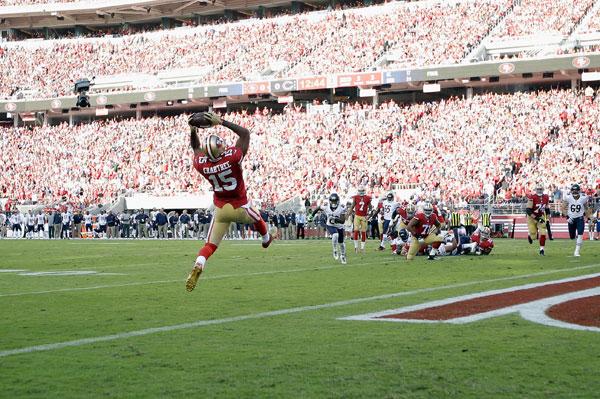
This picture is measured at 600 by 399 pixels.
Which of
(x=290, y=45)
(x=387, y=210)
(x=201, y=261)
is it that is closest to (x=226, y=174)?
(x=201, y=261)

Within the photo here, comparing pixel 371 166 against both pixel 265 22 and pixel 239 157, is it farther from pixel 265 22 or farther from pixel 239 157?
pixel 239 157

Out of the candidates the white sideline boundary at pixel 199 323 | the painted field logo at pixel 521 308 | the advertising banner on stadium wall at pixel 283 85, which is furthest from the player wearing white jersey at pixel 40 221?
the painted field logo at pixel 521 308

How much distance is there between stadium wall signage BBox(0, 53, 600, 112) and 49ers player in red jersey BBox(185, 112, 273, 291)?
109ft

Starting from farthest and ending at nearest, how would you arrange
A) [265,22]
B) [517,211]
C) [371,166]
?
[265,22]
[371,166]
[517,211]

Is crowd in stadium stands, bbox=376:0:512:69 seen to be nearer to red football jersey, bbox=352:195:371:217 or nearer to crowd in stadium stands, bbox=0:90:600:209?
crowd in stadium stands, bbox=0:90:600:209

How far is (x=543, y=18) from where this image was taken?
47.5m

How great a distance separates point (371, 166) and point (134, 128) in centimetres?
1961

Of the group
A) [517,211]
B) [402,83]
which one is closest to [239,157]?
[517,211]

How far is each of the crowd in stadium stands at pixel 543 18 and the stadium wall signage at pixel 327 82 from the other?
3633 mm

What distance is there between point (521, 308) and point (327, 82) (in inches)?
1572

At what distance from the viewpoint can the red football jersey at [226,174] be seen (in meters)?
11.2

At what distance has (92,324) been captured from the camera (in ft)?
30.7

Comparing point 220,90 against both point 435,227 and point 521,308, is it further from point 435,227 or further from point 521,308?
point 521,308

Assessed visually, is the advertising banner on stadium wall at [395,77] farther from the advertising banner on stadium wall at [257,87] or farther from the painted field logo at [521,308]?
the painted field logo at [521,308]
